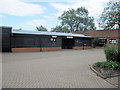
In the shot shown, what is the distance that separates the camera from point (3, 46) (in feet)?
50.9

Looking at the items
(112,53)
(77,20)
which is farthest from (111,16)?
(112,53)

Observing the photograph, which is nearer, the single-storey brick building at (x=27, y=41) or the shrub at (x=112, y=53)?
the shrub at (x=112, y=53)

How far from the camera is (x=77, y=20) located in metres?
42.0

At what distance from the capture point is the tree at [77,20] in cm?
4194

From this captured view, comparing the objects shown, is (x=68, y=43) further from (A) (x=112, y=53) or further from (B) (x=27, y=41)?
(A) (x=112, y=53)

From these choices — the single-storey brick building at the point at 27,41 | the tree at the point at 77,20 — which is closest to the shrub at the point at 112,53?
the single-storey brick building at the point at 27,41

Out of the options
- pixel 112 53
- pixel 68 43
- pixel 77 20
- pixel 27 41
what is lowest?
pixel 68 43

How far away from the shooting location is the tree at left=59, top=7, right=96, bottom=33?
41.9 m

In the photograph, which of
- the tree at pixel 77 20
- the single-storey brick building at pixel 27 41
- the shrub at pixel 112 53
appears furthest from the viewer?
the tree at pixel 77 20

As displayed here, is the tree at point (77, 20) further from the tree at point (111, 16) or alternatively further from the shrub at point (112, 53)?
the shrub at point (112, 53)

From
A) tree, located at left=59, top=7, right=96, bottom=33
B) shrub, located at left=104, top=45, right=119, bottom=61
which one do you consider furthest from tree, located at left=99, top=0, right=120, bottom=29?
shrub, located at left=104, top=45, right=119, bottom=61

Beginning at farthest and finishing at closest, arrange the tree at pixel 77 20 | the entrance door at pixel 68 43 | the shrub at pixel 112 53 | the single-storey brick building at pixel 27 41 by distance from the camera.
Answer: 1. the tree at pixel 77 20
2. the entrance door at pixel 68 43
3. the single-storey brick building at pixel 27 41
4. the shrub at pixel 112 53

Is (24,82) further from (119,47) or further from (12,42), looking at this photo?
(12,42)

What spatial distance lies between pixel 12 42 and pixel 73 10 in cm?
3413
